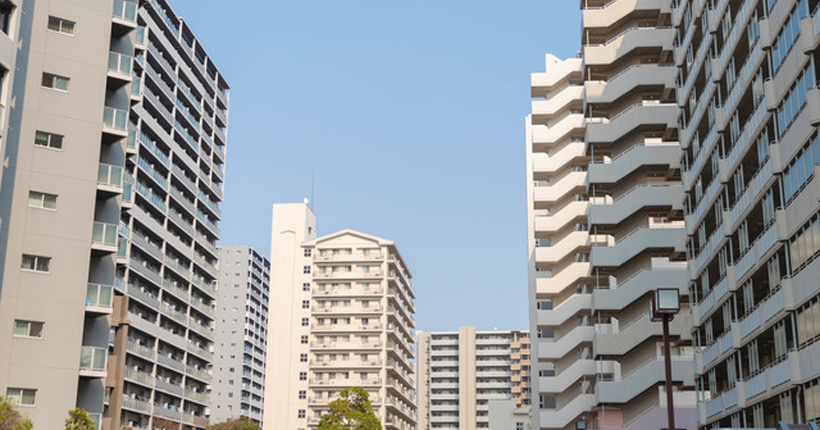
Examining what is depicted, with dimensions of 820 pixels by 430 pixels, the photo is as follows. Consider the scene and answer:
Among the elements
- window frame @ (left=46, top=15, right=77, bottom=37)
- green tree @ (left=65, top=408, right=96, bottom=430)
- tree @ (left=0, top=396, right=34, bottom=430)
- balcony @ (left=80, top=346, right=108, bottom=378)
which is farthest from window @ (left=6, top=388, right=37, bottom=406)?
window frame @ (left=46, top=15, right=77, bottom=37)

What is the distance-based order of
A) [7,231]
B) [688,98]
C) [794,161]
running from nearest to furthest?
[794,161] < [7,231] < [688,98]

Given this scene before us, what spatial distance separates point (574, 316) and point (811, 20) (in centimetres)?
4804

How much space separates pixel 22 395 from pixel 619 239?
40118 mm

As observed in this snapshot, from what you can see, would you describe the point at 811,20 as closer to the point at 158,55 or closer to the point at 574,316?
the point at 574,316

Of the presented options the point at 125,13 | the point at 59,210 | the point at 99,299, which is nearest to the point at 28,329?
the point at 99,299

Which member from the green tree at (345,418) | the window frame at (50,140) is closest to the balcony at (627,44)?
the window frame at (50,140)

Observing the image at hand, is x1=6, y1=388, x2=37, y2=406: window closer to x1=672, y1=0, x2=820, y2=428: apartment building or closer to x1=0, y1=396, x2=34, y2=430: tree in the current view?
x1=0, y1=396, x2=34, y2=430: tree

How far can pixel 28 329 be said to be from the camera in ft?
159

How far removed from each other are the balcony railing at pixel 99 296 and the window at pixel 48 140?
7.82 metres

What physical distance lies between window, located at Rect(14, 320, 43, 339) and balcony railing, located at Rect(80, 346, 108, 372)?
2.78 meters

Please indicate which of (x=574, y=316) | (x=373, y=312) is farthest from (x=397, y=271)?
(x=574, y=316)

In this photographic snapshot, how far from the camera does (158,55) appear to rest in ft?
315

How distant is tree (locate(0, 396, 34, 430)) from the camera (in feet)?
135

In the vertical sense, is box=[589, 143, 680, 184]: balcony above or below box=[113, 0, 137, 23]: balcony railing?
below
